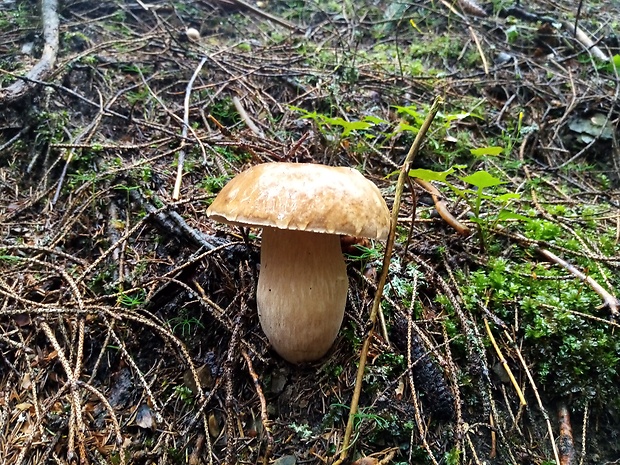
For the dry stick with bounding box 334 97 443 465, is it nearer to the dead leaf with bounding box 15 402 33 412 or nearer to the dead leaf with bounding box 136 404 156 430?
the dead leaf with bounding box 136 404 156 430

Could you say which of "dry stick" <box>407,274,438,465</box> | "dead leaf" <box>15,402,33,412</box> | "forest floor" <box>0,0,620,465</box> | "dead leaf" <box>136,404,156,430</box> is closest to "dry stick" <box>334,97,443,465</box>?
"forest floor" <box>0,0,620,465</box>

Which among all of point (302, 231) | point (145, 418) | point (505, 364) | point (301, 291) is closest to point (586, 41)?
point (505, 364)

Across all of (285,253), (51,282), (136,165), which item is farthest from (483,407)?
(136,165)

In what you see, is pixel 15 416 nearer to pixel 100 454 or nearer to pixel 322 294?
pixel 100 454

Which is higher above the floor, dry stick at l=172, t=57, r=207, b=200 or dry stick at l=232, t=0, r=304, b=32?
dry stick at l=232, t=0, r=304, b=32

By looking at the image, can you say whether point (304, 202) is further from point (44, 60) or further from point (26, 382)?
point (44, 60)

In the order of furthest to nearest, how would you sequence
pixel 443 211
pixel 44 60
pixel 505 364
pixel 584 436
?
pixel 44 60, pixel 443 211, pixel 505 364, pixel 584 436

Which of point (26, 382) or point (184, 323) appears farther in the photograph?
point (184, 323)

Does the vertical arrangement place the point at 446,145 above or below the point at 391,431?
above
